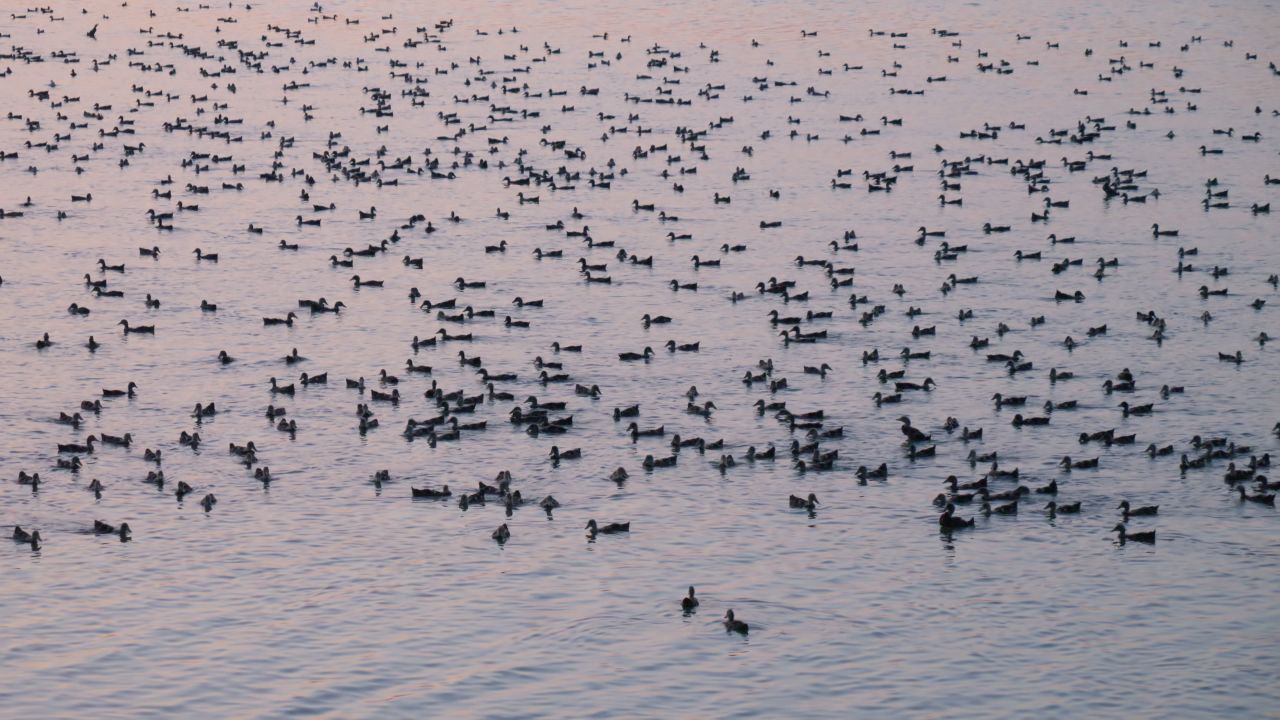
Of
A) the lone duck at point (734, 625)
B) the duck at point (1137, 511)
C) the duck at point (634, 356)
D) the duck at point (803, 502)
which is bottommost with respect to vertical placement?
the lone duck at point (734, 625)

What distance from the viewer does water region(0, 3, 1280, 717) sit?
130ft

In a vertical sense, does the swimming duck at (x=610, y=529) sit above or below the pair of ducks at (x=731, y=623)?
above

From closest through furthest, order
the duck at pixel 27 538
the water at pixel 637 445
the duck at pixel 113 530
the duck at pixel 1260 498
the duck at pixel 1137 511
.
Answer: the water at pixel 637 445 < the duck at pixel 27 538 < the duck at pixel 113 530 < the duck at pixel 1137 511 < the duck at pixel 1260 498

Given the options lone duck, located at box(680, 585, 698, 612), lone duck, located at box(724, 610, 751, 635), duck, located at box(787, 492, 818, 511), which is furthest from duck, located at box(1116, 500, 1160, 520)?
lone duck, located at box(680, 585, 698, 612)

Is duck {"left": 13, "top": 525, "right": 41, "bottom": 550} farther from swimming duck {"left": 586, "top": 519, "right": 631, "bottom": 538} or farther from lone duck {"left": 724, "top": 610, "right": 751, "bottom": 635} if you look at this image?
lone duck {"left": 724, "top": 610, "right": 751, "bottom": 635}

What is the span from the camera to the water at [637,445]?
39594mm

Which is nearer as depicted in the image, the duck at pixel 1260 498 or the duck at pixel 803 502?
the duck at pixel 1260 498

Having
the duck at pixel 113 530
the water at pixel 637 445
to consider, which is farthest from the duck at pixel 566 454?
the duck at pixel 113 530

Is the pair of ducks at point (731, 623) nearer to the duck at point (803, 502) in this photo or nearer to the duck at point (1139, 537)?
the duck at point (803, 502)

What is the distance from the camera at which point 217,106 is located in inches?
4783

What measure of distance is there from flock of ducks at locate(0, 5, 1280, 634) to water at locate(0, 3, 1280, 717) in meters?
0.47

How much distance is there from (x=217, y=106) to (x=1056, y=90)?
60.2m

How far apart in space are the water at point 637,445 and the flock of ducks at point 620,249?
47 cm

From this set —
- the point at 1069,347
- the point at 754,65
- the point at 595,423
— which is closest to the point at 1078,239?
the point at 1069,347
